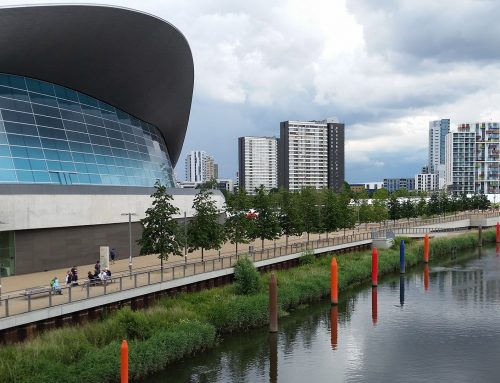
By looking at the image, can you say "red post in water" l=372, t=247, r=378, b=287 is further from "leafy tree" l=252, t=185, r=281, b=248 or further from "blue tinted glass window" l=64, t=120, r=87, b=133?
"blue tinted glass window" l=64, t=120, r=87, b=133

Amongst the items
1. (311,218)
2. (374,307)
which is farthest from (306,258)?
(311,218)

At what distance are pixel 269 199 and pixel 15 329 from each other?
3196 cm

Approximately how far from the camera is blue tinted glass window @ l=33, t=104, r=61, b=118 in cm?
4407

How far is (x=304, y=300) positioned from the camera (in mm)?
40469

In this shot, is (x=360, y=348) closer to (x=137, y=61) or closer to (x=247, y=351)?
(x=247, y=351)

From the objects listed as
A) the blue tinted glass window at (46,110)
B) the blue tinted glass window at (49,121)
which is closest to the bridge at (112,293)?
the blue tinted glass window at (49,121)

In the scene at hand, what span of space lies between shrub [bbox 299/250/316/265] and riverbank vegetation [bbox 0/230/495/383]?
501 cm

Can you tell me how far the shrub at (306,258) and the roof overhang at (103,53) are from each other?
23.9 metres

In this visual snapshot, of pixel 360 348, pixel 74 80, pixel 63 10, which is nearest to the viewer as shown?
pixel 360 348

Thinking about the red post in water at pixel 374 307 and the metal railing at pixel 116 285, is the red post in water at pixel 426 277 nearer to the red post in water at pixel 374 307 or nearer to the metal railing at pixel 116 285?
the red post in water at pixel 374 307

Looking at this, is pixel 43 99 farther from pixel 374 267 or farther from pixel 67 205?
pixel 374 267

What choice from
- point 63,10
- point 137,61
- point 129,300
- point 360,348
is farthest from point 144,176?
point 360,348

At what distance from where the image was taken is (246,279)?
1412 inches

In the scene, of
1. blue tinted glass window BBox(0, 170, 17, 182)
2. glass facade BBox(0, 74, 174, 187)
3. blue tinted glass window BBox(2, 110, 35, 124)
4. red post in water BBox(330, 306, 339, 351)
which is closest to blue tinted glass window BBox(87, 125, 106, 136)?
glass facade BBox(0, 74, 174, 187)
